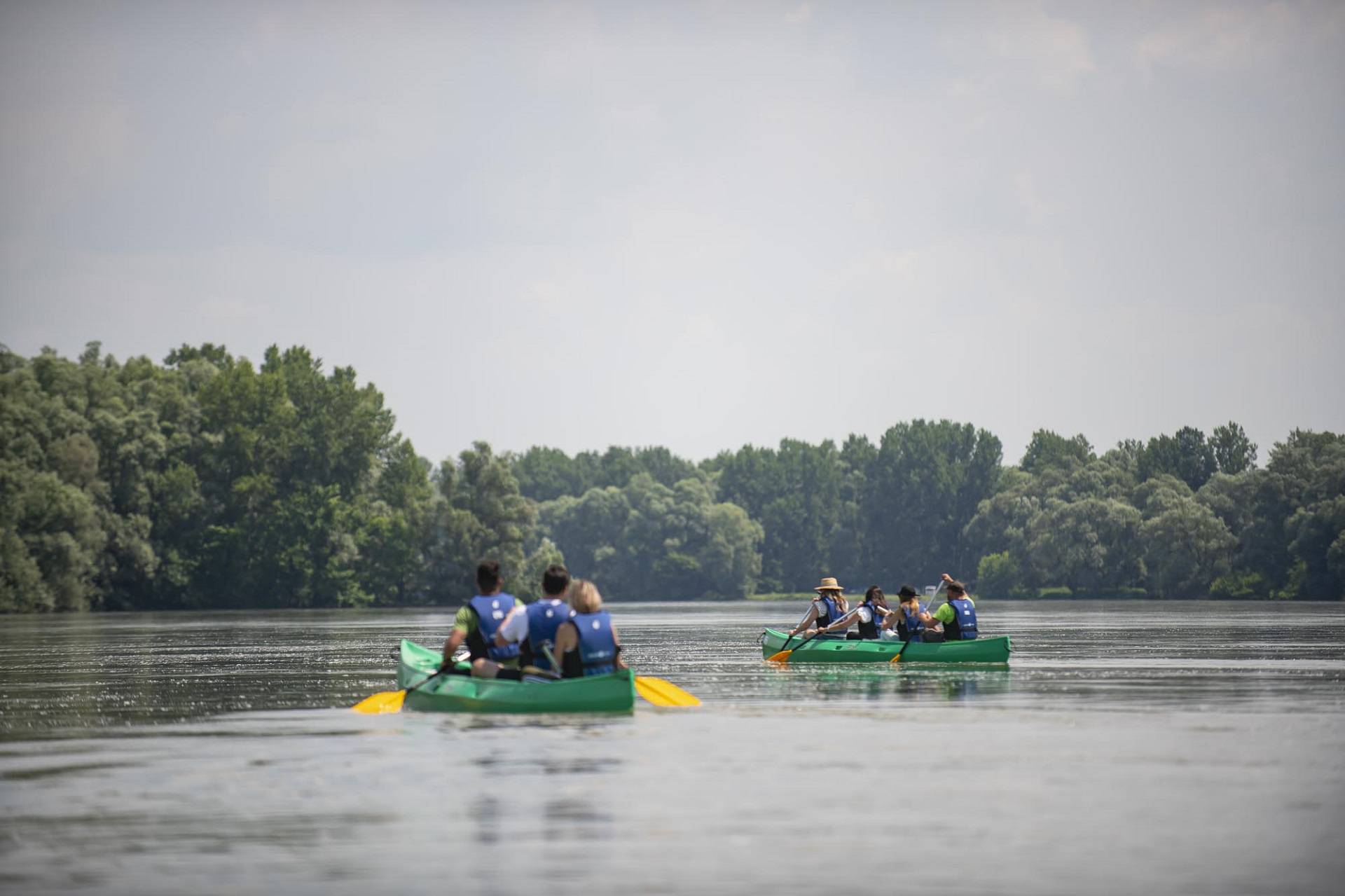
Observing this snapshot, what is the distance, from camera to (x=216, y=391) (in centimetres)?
11331

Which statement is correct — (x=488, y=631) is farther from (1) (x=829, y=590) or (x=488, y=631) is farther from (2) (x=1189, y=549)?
(2) (x=1189, y=549)

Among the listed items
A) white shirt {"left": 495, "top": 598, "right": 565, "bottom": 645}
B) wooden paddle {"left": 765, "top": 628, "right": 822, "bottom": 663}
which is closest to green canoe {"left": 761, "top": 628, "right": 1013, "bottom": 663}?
wooden paddle {"left": 765, "top": 628, "right": 822, "bottom": 663}

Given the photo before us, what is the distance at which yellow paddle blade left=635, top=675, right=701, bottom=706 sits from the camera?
73.7 feet

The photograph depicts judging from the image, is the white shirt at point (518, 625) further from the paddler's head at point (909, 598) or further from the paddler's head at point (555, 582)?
the paddler's head at point (909, 598)

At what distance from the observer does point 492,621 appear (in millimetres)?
21125

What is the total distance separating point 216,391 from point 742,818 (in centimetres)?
10518

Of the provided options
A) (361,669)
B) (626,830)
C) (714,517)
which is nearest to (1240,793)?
(626,830)

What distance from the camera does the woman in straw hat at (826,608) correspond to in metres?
34.1

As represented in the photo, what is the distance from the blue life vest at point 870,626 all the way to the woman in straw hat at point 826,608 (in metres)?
0.70

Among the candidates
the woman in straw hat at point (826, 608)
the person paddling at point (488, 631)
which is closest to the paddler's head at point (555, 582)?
the person paddling at point (488, 631)

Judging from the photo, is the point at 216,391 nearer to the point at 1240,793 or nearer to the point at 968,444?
the point at 968,444

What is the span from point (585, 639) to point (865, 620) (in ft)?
44.4

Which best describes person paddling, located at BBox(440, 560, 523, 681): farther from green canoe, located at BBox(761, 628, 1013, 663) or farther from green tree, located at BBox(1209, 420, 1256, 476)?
green tree, located at BBox(1209, 420, 1256, 476)


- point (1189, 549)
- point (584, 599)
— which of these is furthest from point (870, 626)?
point (1189, 549)
